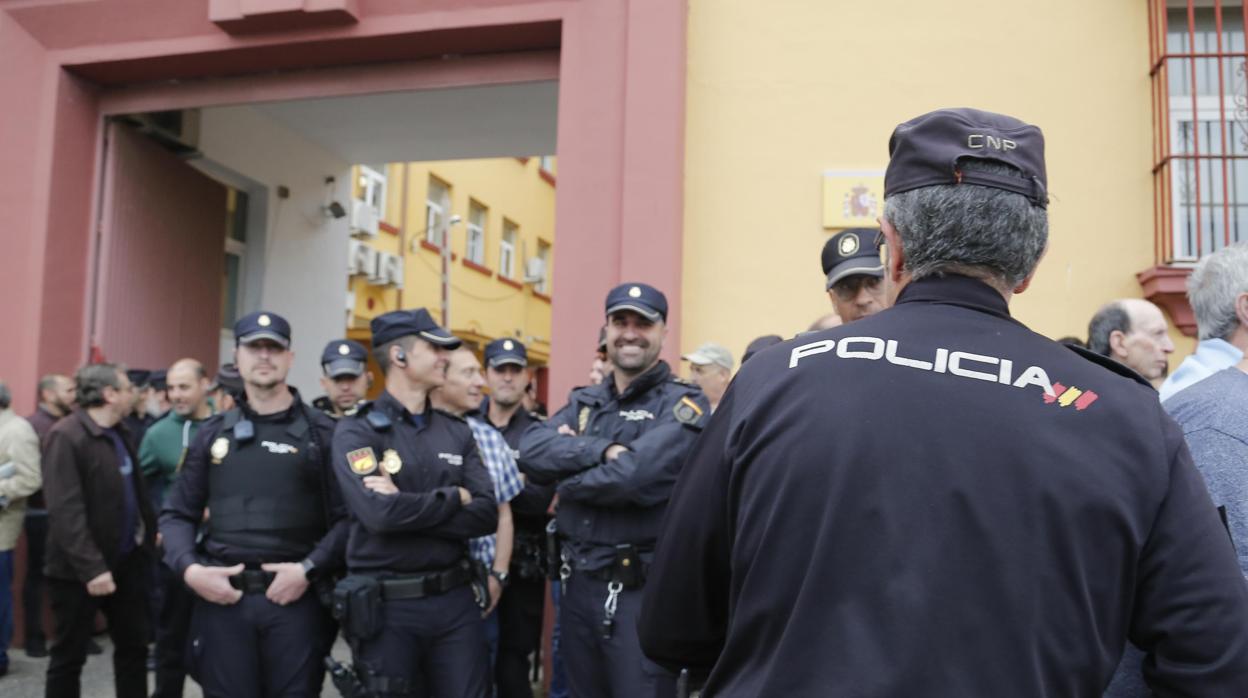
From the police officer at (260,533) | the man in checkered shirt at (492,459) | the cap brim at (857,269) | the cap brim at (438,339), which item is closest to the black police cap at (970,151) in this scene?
the cap brim at (857,269)

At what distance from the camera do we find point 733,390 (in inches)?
65.4

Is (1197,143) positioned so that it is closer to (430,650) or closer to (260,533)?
(430,650)

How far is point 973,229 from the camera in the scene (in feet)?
5.01

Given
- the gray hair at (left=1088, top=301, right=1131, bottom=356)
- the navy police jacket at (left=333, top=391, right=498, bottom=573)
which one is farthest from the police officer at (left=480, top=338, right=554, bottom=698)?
the gray hair at (left=1088, top=301, right=1131, bottom=356)

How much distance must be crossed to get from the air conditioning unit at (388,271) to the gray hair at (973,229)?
52.9 feet

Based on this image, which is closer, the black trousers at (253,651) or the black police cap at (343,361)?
the black trousers at (253,651)

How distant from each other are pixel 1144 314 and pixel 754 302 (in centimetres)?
261

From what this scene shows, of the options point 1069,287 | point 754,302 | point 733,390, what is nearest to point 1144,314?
point 1069,287

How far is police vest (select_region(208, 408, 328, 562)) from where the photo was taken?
14.6 feet

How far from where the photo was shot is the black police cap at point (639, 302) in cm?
449

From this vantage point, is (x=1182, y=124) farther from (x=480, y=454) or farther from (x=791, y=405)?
(x=791, y=405)

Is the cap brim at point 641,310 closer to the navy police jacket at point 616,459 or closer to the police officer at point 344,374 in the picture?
the navy police jacket at point 616,459

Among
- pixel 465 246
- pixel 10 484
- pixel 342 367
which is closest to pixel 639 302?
pixel 342 367

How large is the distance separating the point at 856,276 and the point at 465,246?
745 inches
